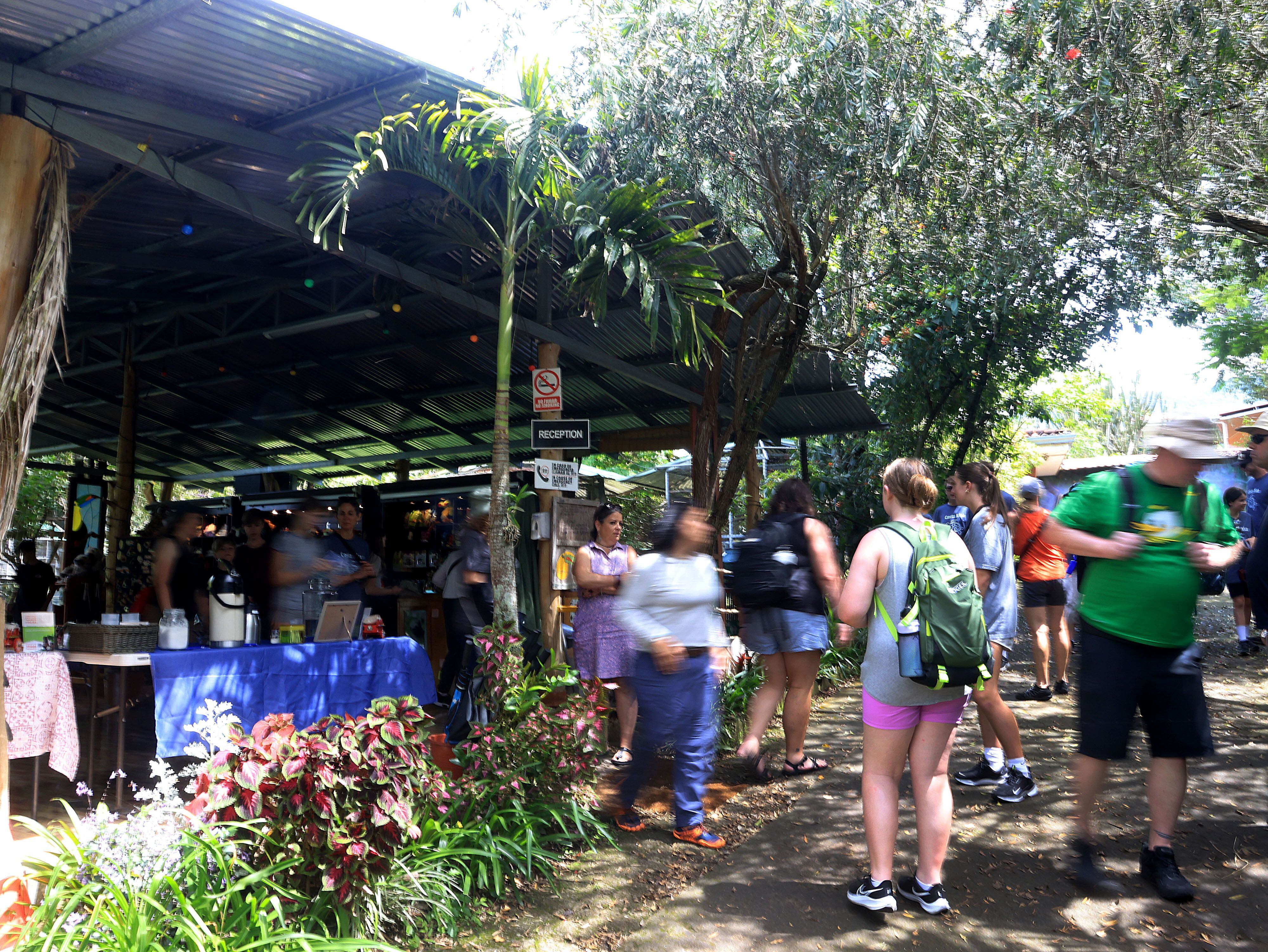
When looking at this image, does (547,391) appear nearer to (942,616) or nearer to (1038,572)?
(1038,572)

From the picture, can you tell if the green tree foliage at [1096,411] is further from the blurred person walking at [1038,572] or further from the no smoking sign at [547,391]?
the no smoking sign at [547,391]

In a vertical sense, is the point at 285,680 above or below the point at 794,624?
below

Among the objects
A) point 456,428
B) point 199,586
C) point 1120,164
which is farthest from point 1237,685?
point 456,428

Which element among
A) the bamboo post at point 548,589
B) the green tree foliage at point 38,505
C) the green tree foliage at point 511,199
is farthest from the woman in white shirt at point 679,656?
the green tree foliage at point 38,505

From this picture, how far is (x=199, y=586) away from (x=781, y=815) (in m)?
4.33

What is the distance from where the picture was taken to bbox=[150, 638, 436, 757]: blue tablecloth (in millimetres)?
4918

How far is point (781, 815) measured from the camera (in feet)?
15.9

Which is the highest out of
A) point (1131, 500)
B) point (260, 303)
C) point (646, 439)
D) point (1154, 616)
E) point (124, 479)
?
point (260, 303)

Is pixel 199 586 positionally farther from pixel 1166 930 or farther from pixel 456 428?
pixel 456 428

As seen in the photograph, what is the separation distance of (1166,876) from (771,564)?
7.29 ft

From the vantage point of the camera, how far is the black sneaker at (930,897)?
3506mm

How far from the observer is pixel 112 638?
4930mm

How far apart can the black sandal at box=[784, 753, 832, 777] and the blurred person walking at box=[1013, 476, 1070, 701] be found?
2.05 meters

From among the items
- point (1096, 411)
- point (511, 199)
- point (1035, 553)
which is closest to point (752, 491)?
point (1035, 553)
